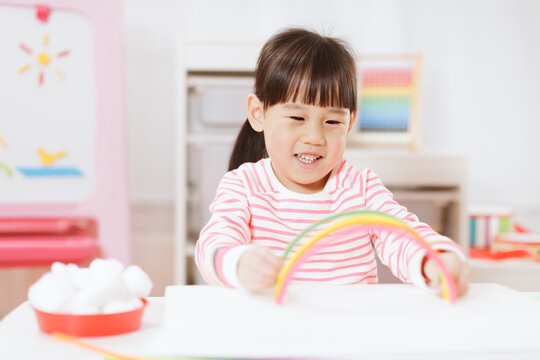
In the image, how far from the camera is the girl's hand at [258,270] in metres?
0.50

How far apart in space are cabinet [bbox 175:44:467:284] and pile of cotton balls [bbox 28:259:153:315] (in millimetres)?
1409

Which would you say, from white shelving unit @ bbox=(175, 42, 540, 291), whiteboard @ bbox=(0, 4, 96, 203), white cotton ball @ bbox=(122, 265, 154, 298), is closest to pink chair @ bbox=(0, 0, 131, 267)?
whiteboard @ bbox=(0, 4, 96, 203)

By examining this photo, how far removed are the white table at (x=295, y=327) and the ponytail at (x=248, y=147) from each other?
57cm

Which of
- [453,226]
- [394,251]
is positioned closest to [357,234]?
[394,251]

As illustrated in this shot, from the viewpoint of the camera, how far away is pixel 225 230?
2.41ft

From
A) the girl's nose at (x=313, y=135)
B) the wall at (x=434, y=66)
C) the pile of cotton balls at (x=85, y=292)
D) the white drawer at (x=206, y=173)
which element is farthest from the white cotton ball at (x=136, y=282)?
the wall at (x=434, y=66)

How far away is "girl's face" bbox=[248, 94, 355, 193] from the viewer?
0.86 metres

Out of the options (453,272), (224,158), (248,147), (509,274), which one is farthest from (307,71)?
(224,158)

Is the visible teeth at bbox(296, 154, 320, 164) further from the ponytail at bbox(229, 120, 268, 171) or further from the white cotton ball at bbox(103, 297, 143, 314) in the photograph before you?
the white cotton ball at bbox(103, 297, 143, 314)

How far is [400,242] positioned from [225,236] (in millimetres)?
215

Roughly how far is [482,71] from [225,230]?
1865mm

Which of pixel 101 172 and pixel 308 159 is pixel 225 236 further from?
pixel 101 172

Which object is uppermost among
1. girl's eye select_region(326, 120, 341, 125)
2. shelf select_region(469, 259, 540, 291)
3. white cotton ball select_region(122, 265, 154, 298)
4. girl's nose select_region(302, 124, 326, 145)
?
girl's eye select_region(326, 120, 341, 125)

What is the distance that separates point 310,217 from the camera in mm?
862
